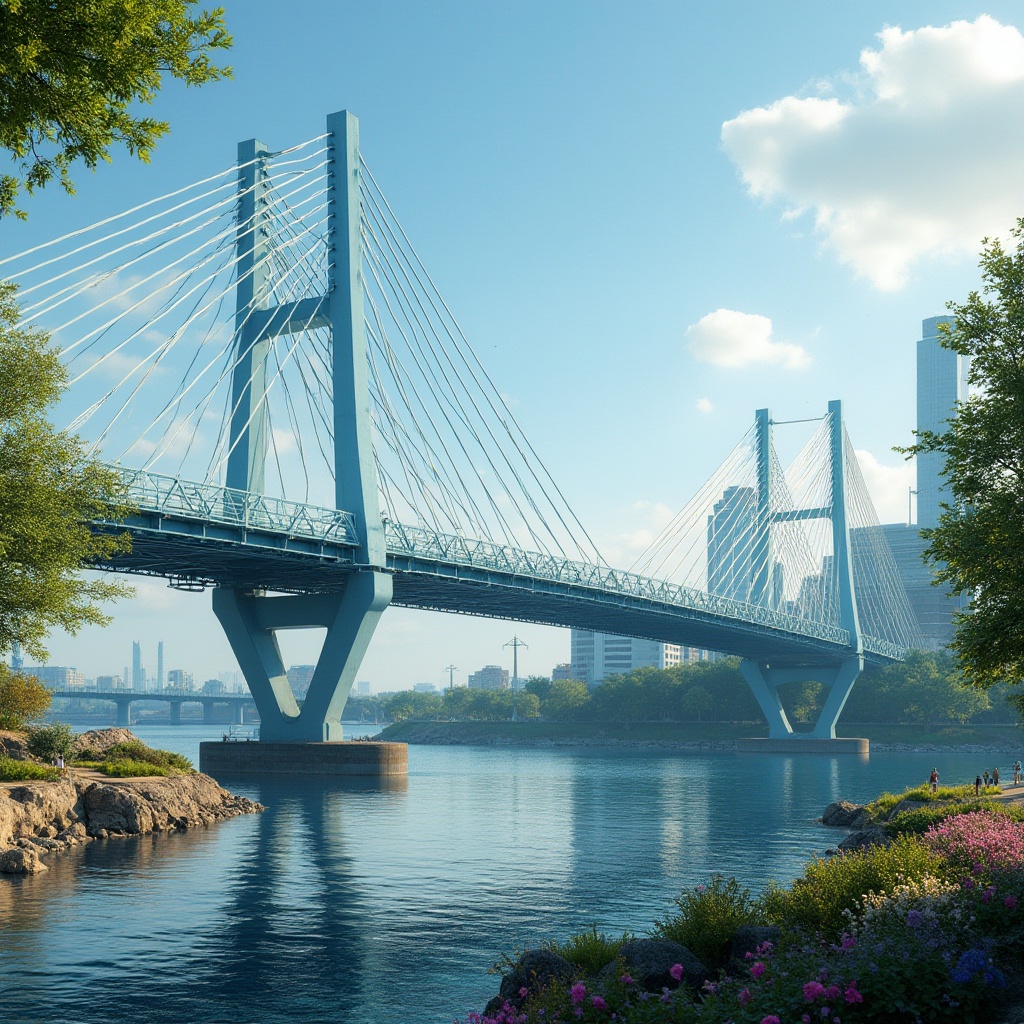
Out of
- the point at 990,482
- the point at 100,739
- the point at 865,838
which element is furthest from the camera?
the point at 100,739

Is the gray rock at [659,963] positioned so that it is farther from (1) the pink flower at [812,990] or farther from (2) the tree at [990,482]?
(2) the tree at [990,482]

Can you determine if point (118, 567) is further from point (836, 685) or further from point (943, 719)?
point (943, 719)

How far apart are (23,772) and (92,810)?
9.32 ft

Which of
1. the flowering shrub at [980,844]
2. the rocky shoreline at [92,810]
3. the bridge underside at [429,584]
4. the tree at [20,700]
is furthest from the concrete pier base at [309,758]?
the flowering shrub at [980,844]

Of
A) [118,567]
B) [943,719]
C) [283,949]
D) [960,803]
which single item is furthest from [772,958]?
[943,719]

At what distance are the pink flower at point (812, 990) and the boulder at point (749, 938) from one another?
16.2 ft

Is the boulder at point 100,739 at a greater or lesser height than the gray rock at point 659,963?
lesser

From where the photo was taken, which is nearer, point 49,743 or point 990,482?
point 990,482

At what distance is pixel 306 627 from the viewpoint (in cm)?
6950

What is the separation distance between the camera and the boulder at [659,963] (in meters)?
15.1

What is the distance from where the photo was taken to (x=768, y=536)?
13262cm

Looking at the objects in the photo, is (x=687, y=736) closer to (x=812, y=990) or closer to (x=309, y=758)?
(x=309, y=758)

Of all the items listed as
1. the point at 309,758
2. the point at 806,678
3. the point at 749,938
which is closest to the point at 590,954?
the point at 749,938

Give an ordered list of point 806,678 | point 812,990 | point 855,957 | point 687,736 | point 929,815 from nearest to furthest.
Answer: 1. point 812,990
2. point 855,957
3. point 929,815
4. point 806,678
5. point 687,736
